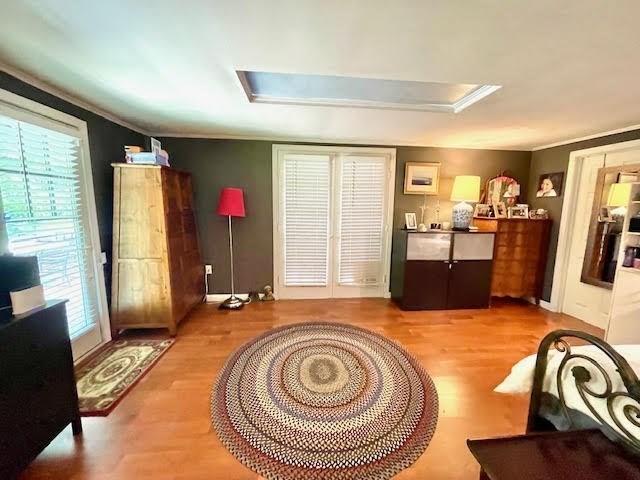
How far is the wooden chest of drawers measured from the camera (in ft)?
12.1

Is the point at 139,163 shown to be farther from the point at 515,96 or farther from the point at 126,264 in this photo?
the point at 515,96

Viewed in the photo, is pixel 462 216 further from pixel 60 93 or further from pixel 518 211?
pixel 60 93

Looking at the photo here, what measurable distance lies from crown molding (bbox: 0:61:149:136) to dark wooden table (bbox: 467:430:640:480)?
322 cm

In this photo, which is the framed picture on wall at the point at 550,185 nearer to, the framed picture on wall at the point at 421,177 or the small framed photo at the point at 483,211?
the small framed photo at the point at 483,211

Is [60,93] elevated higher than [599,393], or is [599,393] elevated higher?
[60,93]

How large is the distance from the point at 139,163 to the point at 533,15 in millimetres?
2999

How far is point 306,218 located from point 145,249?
6.38ft

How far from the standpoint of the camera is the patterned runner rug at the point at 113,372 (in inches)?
Result: 74.9

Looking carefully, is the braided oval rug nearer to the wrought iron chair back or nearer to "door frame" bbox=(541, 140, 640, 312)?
the wrought iron chair back

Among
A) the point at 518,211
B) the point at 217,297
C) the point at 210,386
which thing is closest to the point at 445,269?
the point at 518,211

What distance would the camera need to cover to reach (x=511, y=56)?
1.45 meters

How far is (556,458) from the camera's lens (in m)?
1.03

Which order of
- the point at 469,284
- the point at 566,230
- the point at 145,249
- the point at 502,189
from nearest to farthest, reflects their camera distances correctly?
1. the point at 145,249
2. the point at 566,230
3. the point at 469,284
4. the point at 502,189

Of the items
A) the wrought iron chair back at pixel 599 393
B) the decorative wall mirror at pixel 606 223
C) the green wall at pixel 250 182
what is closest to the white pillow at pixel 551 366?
the wrought iron chair back at pixel 599 393
